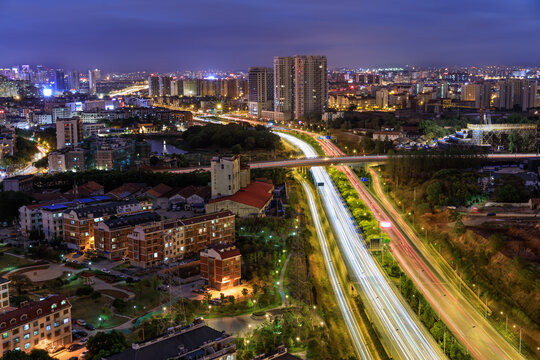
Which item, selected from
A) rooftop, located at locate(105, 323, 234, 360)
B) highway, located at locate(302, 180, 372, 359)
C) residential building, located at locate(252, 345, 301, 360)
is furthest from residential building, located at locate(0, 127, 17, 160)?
residential building, located at locate(252, 345, 301, 360)

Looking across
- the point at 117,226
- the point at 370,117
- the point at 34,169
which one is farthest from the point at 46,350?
the point at 370,117

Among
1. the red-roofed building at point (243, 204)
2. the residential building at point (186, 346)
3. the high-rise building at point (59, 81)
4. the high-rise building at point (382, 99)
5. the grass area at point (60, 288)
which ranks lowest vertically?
the grass area at point (60, 288)

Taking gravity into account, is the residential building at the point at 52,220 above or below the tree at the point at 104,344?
above

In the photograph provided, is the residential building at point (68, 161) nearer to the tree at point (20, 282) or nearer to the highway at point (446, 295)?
the tree at point (20, 282)

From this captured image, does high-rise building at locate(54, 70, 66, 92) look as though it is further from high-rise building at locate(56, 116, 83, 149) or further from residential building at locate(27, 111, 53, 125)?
high-rise building at locate(56, 116, 83, 149)

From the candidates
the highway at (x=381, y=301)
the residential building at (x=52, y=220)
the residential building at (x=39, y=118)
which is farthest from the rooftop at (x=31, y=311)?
the residential building at (x=39, y=118)

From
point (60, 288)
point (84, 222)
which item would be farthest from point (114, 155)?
point (60, 288)

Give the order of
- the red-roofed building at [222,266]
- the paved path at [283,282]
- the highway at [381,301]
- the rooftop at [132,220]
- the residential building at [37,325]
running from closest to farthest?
the residential building at [37,325] < the highway at [381,301] < the paved path at [283,282] < the red-roofed building at [222,266] < the rooftop at [132,220]
